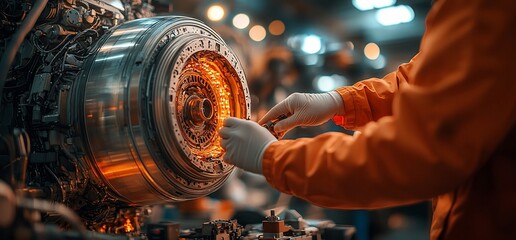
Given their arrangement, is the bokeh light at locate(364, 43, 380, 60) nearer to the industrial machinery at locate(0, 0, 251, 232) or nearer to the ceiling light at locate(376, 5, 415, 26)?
the ceiling light at locate(376, 5, 415, 26)

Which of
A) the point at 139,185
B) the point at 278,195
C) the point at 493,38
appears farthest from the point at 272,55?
the point at 493,38

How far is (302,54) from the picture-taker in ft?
18.8

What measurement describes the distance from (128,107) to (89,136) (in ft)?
0.56

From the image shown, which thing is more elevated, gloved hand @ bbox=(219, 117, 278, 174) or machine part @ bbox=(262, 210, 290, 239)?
gloved hand @ bbox=(219, 117, 278, 174)

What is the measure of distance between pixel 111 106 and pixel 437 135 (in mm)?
914

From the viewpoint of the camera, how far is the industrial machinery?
1.44 metres

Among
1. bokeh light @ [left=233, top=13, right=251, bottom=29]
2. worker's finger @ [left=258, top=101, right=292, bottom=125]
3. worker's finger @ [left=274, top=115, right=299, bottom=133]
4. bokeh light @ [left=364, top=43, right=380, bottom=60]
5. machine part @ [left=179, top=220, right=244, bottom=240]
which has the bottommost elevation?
bokeh light @ [left=364, top=43, right=380, bottom=60]

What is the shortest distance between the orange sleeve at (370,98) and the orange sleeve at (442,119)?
66 cm

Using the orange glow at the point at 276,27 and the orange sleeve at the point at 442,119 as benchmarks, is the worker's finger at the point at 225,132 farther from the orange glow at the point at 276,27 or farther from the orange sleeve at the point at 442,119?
the orange glow at the point at 276,27

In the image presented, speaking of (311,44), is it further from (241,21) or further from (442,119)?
(442,119)

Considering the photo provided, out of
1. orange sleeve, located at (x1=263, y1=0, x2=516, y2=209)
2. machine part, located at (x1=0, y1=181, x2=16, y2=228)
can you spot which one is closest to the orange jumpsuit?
orange sleeve, located at (x1=263, y1=0, x2=516, y2=209)

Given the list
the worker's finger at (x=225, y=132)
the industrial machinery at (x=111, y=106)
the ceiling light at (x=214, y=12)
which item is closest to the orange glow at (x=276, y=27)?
the ceiling light at (x=214, y=12)

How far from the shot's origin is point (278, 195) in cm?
584

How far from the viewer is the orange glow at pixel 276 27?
650 centimetres
